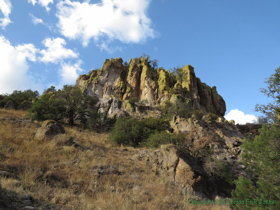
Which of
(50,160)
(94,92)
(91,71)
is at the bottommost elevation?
(50,160)

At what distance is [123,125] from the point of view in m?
19.5

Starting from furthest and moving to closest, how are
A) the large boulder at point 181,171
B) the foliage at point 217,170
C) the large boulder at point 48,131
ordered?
the foliage at point 217,170 < the large boulder at point 48,131 < the large boulder at point 181,171

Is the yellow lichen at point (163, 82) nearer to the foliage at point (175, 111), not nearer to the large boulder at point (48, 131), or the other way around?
the foliage at point (175, 111)

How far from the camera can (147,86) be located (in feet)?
146

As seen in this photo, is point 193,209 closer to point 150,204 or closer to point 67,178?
point 150,204

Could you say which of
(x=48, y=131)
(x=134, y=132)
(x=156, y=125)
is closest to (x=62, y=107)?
(x=134, y=132)

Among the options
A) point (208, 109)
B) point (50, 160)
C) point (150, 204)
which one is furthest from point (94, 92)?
point (150, 204)

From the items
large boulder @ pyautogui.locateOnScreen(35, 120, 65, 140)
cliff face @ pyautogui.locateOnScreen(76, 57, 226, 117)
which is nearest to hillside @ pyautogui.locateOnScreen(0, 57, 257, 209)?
large boulder @ pyautogui.locateOnScreen(35, 120, 65, 140)

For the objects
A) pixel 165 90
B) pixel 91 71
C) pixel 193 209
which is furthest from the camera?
pixel 91 71

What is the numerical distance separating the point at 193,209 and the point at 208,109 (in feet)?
144

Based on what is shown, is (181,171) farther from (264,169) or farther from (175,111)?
(175,111)

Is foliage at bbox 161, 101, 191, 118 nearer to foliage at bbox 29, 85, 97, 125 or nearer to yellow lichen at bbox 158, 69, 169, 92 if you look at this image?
yellow lichen at bbox 158, 69, 169, 92

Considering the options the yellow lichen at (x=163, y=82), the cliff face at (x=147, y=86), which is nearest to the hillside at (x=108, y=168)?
the cliff face at (x=147, y=86)

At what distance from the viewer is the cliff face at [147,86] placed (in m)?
41.6
